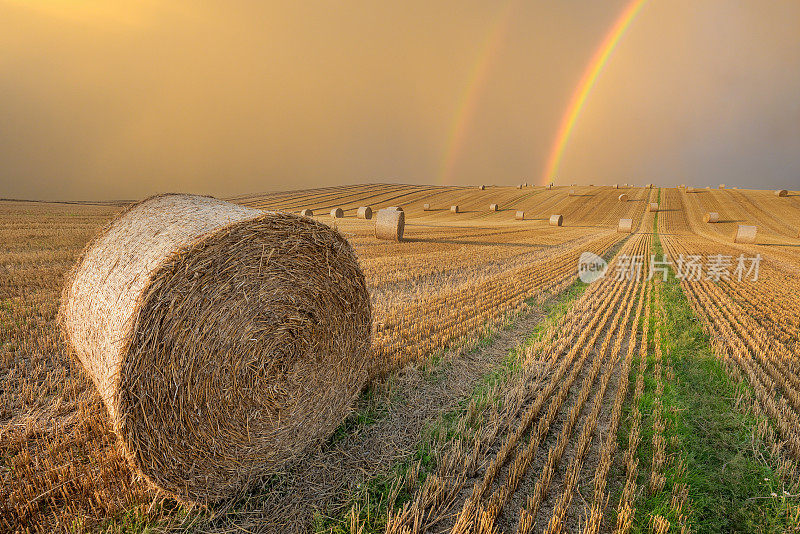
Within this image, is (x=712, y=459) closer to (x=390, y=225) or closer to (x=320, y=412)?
(x=320, y=412)

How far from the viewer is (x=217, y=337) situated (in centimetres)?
307

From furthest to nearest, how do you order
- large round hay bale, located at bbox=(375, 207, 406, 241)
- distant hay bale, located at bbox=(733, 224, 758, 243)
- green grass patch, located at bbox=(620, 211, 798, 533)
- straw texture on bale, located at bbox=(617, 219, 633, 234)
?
straw texture on bale, located at bbox=(617, 219, 633, 234), distant hay bale, located at bbox=(733, 224, 758, 243), large round hay bale, located at bbox=(375, 207, 406, 241), green grass patch, located at bbox=(620, 211, 798, 533)

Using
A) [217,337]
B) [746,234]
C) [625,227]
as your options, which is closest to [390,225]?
[217,337]

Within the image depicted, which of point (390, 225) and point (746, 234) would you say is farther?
point (746, 234)

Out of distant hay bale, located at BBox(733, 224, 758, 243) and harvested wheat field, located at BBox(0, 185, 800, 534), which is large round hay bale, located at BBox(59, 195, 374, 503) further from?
distant hay bale, located at BBox(733, 224, 758, 243)

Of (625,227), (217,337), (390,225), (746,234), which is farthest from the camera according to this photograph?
(625,227)

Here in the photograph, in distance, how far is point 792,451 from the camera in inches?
150

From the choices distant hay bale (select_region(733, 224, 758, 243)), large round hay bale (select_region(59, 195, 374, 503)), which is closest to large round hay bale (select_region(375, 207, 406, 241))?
large round hay bale (select_region(59, 195, 374, 503))

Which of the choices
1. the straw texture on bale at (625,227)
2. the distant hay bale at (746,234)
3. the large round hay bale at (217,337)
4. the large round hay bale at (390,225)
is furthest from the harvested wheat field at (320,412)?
the straw texture on bale at (625,227)

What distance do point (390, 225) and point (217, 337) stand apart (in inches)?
653

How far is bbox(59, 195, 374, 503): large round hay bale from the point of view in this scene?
276cm

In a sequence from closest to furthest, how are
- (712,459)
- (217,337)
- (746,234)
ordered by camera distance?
(217,337) → (712,459) → (746,234)

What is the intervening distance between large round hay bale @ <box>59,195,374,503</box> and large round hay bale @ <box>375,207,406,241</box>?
1541 cm

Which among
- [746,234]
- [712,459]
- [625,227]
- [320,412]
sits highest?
[625,227]
